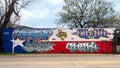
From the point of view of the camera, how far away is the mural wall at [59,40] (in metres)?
48.1

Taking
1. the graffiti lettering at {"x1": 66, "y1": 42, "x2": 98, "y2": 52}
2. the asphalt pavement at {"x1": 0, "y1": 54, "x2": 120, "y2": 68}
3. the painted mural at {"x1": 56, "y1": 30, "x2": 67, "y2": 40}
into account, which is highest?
the painted mural at {"x1": 56, "y1": 30, "x2": 67, "y2": 40}

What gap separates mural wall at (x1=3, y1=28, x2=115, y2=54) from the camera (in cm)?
4809

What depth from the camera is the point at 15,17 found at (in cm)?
5838

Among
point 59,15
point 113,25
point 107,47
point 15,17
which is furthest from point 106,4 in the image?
point 107,47

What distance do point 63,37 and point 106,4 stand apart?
3351 centimetres

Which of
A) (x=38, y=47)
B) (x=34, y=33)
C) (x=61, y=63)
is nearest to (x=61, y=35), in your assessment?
(x=38, y=47)

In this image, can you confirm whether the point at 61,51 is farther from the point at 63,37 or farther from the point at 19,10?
the point at 19,10

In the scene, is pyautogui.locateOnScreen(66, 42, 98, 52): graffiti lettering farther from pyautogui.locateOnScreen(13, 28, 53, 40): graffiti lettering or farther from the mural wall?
pyautogui.locateOnScreen(13, 28, 53, 40): graffiti lettering

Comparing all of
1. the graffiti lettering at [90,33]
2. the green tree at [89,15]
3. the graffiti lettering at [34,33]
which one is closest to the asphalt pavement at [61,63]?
the graffiti lettering at [34,33]

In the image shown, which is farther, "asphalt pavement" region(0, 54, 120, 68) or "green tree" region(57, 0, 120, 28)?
"green tree" region(57, 0, 120, 28)

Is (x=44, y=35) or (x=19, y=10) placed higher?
(x=19, y=10)

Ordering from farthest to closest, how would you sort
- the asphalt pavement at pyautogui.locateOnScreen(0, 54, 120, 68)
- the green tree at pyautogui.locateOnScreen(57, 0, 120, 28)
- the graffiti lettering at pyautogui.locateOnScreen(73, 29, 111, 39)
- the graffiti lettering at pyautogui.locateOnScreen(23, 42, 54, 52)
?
1. the green tree at pyautogui.locateOnScreen(57, 0, 120, 28)
2. the graffiti lettering at pyautogui.locateOnScreen(23, 42, 54, 52)
3. the graffiti lettering at pyautogui.locateOnScreen(73, 29, 111, 39)
4. the asphalt pavement at pyautogui.locateOnScreen(0, 54, 120, 68)

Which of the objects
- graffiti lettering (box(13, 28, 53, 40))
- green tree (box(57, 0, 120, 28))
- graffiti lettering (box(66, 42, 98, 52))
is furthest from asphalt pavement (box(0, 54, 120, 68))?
green tree (box(57, 0, 120, 28))

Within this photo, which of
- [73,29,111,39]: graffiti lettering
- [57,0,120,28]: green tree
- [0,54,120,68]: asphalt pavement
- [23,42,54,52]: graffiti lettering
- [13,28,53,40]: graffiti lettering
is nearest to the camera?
[0,54,120,68]: asphalt pavement
